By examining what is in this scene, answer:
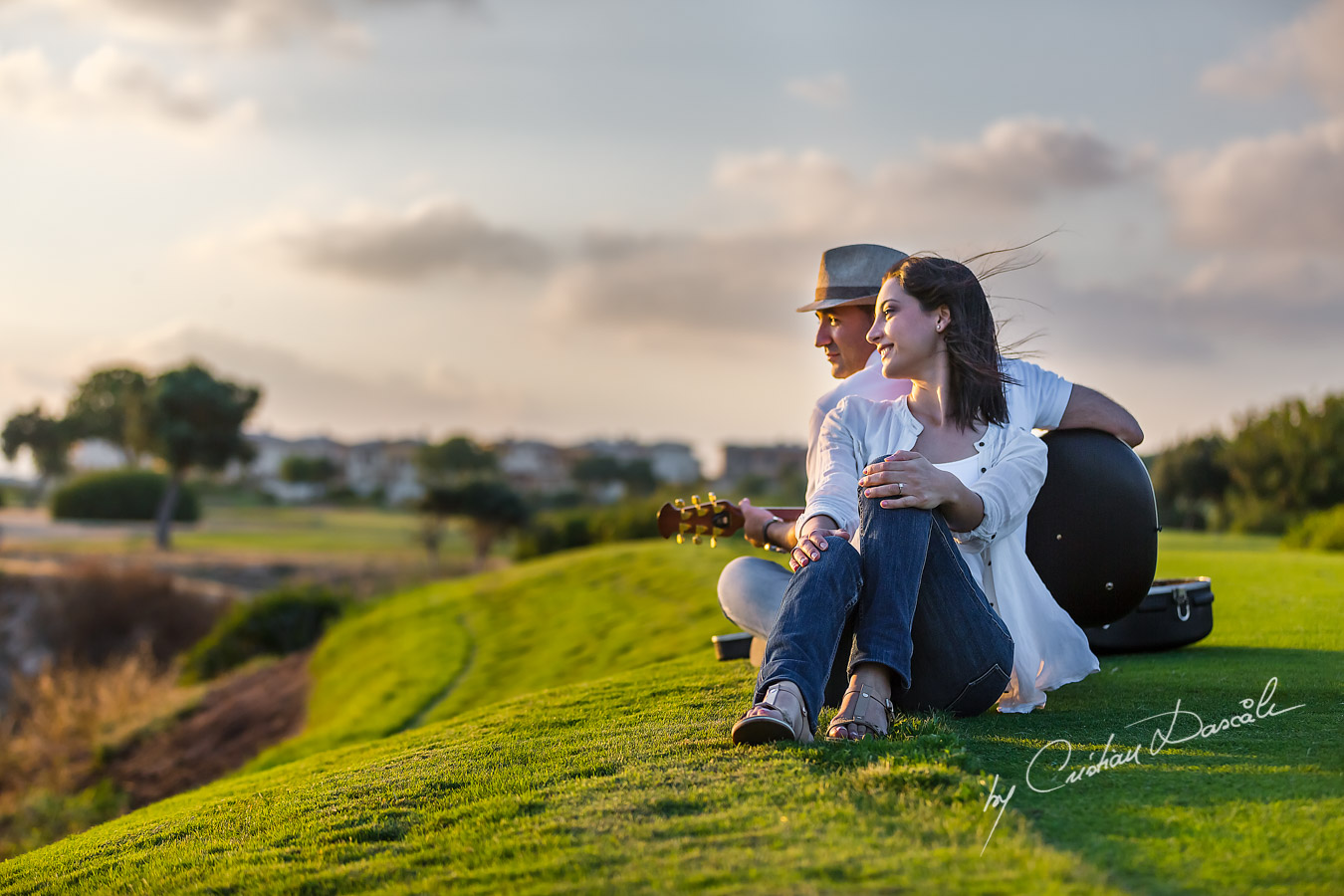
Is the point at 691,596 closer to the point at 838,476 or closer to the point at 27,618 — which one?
the point at 838,476

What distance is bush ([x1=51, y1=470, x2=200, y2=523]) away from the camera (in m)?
65.4

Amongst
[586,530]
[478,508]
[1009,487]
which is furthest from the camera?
[478,508]

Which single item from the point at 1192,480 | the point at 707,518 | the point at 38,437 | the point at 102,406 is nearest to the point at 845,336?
the point at 707,518

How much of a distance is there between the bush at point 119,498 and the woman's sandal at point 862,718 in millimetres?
68014

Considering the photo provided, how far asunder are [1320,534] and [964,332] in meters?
17.9

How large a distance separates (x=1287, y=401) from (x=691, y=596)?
75.0ft

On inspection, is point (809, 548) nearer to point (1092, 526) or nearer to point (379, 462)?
point (1092, 526)

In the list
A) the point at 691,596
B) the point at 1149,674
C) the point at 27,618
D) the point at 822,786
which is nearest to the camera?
the point at 822,786

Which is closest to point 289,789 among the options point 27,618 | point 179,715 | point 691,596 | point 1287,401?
point 691,596

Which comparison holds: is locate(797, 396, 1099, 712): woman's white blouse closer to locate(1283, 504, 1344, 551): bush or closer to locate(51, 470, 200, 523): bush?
locate(1283, 504, 1344, 551): bush

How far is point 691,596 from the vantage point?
16.4 metres

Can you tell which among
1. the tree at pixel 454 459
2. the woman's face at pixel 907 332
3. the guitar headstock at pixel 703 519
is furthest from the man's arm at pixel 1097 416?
the tree at pixel 454 459

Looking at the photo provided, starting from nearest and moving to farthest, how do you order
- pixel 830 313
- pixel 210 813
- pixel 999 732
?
pixel 999 732 < pixel 210 813 < pixel 830 313

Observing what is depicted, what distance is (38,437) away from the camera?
75312 millimetres
